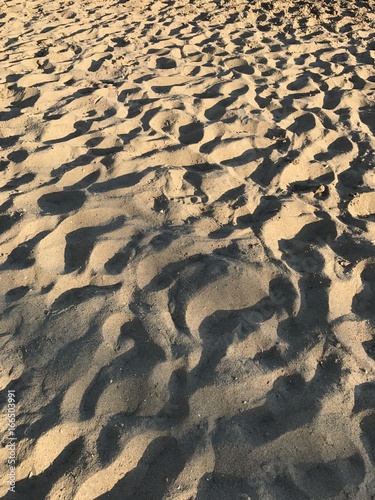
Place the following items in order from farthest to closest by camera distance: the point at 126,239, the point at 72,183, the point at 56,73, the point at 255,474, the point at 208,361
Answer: the point at 56,73
the point at 72,183
the point at 126,239
the point at 208,361
the point at 255,474

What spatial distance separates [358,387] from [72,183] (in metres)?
2.27

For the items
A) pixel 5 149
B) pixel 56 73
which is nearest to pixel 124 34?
pixel 56 73

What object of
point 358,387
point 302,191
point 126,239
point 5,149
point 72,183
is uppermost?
point 5,149

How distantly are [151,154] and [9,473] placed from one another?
2.36m

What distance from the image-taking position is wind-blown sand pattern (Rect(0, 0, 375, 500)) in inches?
72.4

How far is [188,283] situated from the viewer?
96.4 inches

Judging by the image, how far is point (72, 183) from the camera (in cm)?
311

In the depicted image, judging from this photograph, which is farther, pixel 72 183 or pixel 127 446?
pixel 72 183

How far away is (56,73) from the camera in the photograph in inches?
181

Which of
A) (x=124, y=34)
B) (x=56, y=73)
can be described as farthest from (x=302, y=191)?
(x=124, y=34)

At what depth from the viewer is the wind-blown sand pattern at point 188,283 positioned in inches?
72.4

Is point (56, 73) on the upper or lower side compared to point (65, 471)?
upper

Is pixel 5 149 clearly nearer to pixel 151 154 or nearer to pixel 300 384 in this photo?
pixel 151 154

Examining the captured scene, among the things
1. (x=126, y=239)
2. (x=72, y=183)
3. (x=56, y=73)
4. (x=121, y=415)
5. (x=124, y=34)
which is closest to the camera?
(x=121, y=415)
